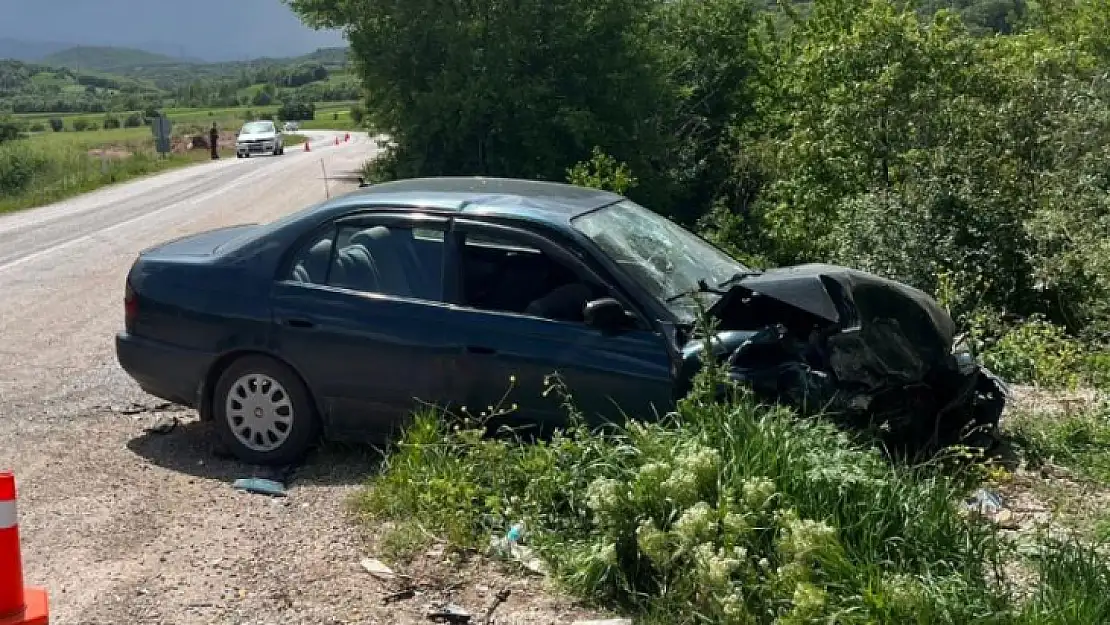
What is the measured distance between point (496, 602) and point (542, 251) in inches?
80.6

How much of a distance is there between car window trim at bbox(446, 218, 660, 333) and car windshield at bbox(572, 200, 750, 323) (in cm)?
15

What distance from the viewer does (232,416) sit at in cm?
625

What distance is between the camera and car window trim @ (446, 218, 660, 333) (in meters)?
5.63

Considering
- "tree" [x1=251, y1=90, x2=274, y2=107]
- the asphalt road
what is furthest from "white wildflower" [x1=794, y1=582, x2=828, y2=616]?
"tree" [x1=251, y1=90, x2=274, y2=107]

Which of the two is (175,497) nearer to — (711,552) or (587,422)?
(587,422)

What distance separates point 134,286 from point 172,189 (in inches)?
962

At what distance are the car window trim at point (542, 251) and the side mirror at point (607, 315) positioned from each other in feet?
0.23

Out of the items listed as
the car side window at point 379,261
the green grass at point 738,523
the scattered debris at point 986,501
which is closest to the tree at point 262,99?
the car side window at point 379,261

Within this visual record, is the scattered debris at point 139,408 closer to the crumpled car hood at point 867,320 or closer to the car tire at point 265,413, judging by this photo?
the car tire at point 265,413

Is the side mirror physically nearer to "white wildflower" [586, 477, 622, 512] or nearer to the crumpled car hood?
the crumpled car hood

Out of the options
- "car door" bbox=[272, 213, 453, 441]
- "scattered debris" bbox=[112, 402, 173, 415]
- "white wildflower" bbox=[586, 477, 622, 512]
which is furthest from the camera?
"scattered debris" bbox=[112, 402, 173, 415]

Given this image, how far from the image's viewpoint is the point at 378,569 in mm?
4824

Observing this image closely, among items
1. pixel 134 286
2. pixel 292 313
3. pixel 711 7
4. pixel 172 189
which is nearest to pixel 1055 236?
pixel 292 313

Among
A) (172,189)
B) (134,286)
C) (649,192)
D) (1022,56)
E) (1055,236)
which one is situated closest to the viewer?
(134,286)
